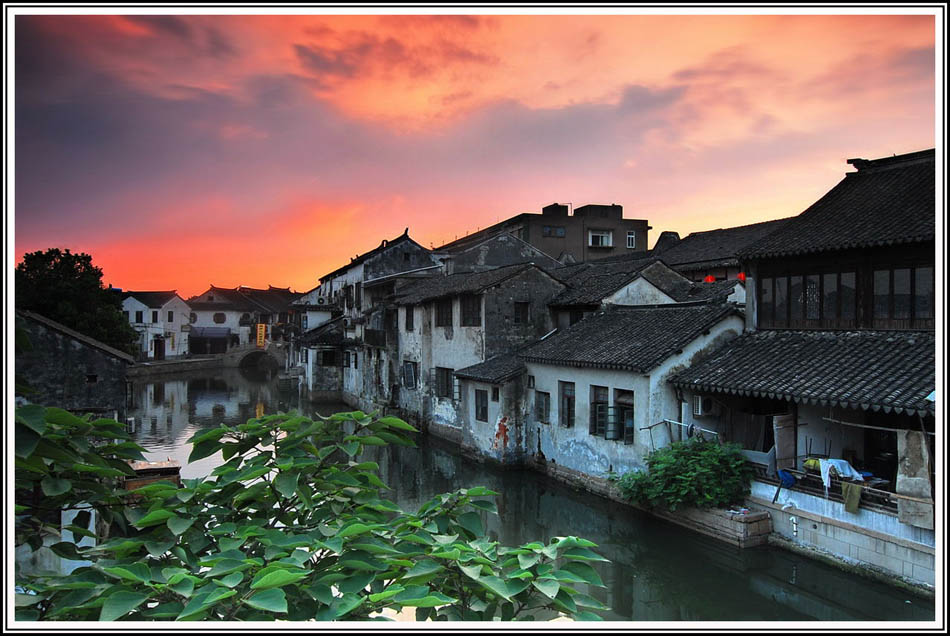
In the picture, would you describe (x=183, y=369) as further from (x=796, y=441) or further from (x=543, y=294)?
(x=796, y=441)

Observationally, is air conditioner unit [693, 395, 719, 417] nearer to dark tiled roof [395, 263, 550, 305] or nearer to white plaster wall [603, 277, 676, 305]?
white plaster wall [603, 277, 676, 305]

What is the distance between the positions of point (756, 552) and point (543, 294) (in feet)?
33.9

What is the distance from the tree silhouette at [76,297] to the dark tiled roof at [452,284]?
951cm

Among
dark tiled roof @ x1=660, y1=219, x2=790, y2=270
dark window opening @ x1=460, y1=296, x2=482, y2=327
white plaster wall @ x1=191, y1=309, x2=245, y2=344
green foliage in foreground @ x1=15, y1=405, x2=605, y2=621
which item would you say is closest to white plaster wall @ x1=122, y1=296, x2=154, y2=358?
white plaster wall @ x1=191, y1=309, x2=245, y2=344

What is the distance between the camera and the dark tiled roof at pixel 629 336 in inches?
506

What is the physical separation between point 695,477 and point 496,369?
7202 mm

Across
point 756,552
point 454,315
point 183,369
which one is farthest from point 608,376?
point 183,369

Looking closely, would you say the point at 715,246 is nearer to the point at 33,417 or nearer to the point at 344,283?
the point at 344,283

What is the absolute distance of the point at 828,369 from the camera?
10.4m

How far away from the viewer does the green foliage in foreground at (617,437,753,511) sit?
10.6 meters

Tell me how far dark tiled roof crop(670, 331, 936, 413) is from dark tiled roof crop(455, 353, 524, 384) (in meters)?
4.93

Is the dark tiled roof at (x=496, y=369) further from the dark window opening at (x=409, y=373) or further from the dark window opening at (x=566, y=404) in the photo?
the dark window opening at (x=409, y=373)

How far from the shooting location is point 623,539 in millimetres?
10984

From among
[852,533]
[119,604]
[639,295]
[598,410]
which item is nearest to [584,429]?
[598,410]
